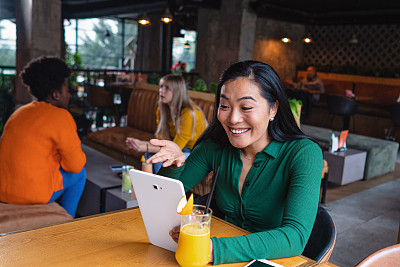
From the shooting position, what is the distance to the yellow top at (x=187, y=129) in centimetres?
332

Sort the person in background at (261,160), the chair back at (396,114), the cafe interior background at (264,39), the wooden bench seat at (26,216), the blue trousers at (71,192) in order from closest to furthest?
the person in background at (261,160)
the wooden bench seat at (26,216)
the blue trousers at (71,192)
the cafe interior background at (264,39)
the chair back at (396,114)

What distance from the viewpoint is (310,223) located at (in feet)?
4.09

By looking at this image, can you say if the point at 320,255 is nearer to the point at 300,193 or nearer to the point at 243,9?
the point at 300,193

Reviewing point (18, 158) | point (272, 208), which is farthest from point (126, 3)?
point (272, 208)

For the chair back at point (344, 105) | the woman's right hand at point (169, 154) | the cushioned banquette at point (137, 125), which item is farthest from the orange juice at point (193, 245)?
the chair back at point (344, 105)

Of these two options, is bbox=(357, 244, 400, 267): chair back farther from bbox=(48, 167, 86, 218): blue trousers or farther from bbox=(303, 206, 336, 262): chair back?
bbox=(48, 167, 86, 218): blue trousers

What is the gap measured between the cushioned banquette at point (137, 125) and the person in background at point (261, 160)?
2740mm

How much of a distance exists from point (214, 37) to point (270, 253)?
8560 millimetres

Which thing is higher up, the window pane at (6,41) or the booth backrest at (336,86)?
the window pane at (6,41)

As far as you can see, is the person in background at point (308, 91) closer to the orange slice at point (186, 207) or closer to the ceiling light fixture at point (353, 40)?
the ceiling light fixture at point (353, 40)

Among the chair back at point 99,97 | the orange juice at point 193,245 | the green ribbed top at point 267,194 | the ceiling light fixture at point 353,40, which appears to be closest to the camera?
the orange juice at point 193,245

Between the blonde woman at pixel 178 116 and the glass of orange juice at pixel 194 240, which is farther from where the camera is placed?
the blonde woman at pixel 178 116

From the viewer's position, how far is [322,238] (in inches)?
54.8

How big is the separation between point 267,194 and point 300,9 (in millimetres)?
9391
